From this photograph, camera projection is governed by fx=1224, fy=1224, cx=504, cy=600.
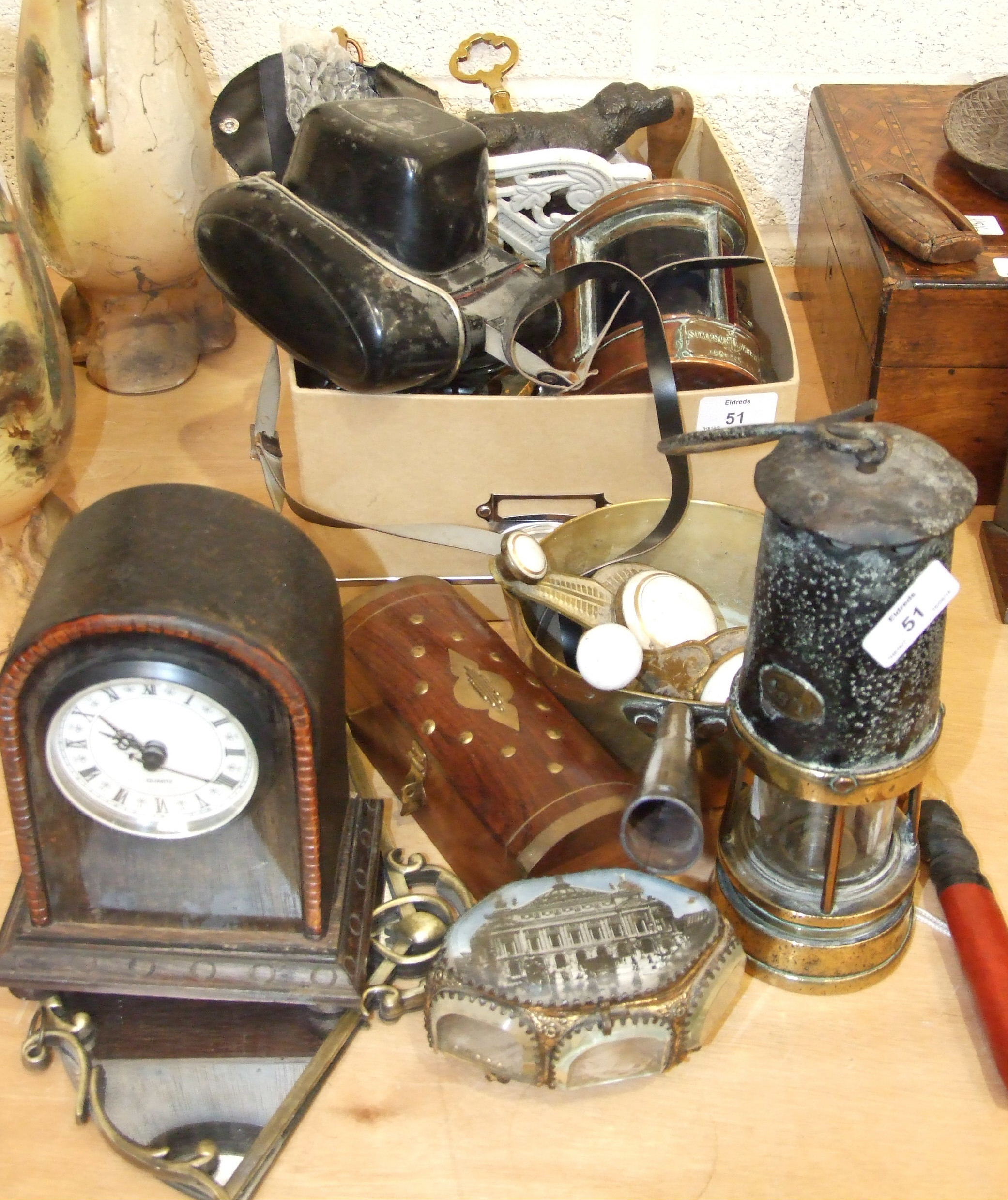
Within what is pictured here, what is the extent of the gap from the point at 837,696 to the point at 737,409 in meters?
0.31

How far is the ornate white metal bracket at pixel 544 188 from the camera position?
98 centimetres

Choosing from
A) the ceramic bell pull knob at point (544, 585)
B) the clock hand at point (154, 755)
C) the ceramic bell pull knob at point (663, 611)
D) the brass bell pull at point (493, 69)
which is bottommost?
the ceramic bell pull knob at point (663, 611)

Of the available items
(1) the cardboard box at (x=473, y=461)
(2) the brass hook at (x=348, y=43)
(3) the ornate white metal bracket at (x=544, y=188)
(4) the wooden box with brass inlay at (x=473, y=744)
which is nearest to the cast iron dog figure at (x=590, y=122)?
(3) the ornate white metal bracket at (x=544, y=188)

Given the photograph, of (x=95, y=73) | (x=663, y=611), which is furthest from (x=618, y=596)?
(x=95, y=73)

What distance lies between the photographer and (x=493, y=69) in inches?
46.8

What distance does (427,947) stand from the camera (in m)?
0.68

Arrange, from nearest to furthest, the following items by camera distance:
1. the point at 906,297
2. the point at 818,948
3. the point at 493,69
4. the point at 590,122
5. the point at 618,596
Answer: the point at 818,948, the point at 618,596, the point at 906,297, the point at 590,122, the point at 493,69

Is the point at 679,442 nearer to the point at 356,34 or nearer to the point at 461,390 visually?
the point at 461,390

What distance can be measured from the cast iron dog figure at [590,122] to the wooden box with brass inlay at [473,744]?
1.44ft

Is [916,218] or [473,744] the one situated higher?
[916,218]

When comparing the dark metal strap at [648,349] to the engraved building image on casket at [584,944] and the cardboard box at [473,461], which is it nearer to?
the cardboard box at [473,461]

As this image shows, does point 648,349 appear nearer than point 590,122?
Yes

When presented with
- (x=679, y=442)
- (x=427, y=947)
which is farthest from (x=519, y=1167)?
(x=679, y=442)

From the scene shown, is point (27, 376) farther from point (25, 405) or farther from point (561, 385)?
point (561, 385)
